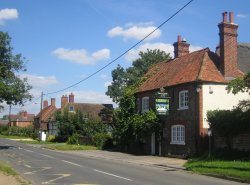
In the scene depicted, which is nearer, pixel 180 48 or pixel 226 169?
pixel 226 169

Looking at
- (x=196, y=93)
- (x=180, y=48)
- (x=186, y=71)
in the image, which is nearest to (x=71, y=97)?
(x=180, y=48)

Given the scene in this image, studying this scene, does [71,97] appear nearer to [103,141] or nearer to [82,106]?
[82,106]

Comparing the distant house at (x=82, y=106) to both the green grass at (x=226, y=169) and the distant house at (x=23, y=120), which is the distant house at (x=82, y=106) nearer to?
the green grass at (x=226, y=169)

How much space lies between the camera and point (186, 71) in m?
36.0

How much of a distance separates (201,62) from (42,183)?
71.2ft

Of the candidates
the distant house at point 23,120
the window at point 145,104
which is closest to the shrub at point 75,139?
the window at point 145,104

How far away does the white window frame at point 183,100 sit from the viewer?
3377 cm

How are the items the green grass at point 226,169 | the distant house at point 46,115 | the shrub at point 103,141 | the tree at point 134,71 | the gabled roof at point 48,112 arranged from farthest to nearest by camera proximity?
the gabled roof at point 48,112 < the distant house at point 46,115 < the tree at point 134,71 < the shrub at point 103,141 < the green grass at point 226,169

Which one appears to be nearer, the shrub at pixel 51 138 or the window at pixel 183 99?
the window at pixel 183 99

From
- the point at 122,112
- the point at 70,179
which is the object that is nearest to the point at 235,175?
the point at 70,179

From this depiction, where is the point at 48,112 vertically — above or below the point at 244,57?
below

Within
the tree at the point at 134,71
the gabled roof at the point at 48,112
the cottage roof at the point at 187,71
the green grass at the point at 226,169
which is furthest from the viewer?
the gabled roof at the point at 48,112

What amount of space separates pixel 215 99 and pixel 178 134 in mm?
4003

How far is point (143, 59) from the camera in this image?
6850cm
